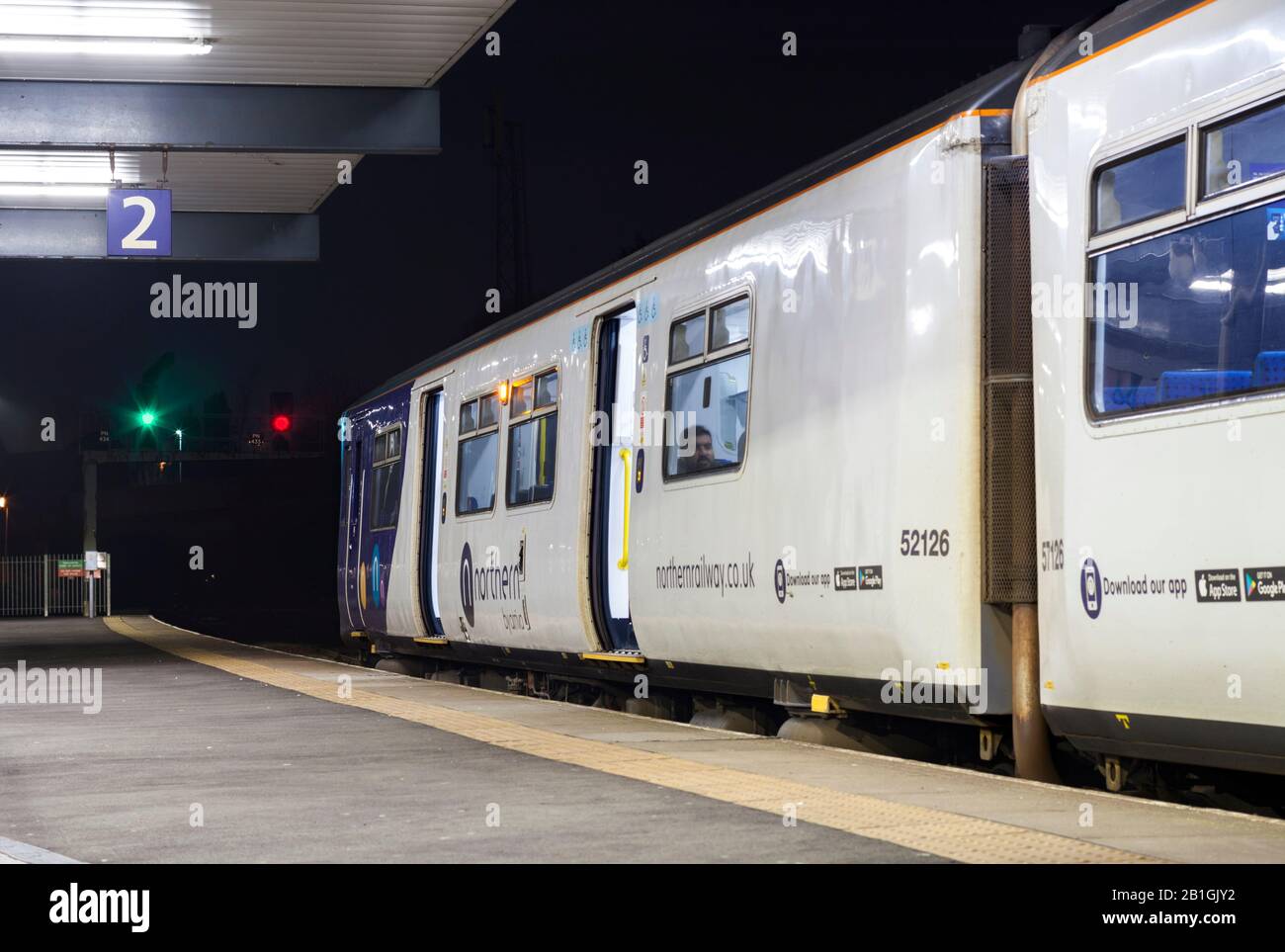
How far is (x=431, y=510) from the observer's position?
1836 cm

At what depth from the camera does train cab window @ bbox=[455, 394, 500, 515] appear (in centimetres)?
1609


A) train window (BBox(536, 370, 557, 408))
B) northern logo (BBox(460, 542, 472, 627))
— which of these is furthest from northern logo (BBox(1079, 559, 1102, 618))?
northern logo (BBox(460, 542, 472, 627))

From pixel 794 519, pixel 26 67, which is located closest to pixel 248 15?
pixel 26 67

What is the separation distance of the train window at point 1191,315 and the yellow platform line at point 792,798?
1865 millimetres

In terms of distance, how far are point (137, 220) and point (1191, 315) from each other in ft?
56.4

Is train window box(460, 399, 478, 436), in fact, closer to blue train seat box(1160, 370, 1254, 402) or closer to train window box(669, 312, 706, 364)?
train window box(669, 312, 706, 364)

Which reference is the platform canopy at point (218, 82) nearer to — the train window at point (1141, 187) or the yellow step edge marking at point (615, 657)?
the yellow step edge marking at point (615, 657)

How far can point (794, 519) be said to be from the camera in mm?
9789

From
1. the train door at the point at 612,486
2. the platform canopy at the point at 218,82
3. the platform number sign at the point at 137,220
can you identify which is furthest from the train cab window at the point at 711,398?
the platform number sign at the point at 137,220

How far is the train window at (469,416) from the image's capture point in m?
16.8

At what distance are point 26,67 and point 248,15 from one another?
133 inches

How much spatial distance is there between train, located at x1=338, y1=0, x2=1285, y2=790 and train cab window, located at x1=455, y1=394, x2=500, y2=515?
10.6 ft
